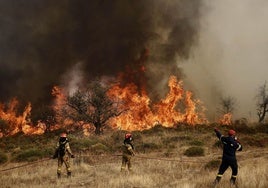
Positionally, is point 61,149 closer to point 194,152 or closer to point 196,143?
point 194,152

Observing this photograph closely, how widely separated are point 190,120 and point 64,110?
1849 centimetres

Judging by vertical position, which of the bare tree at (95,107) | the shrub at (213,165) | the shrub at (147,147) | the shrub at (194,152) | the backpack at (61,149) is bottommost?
the shrub at (213,165)

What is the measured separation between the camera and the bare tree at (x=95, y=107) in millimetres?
42094

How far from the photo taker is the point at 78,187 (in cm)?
1512

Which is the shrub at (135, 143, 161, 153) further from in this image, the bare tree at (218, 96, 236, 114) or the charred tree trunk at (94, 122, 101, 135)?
the bare tree at (218, 96, 236, 114)

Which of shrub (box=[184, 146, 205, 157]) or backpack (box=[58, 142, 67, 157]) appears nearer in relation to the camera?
backpack (box=[58, 142, 67, 157])

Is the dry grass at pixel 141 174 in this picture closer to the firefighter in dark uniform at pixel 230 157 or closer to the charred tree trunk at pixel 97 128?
the firefighter in dark uniform at pixel 230 157

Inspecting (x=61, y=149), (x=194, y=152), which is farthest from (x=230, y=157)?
(x=194, y=152)

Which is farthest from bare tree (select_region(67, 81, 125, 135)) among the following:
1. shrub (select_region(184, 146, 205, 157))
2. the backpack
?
the backpack

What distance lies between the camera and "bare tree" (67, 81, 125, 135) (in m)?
42.1

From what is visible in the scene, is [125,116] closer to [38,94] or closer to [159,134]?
[159,134]

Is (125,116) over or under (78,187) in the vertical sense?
over

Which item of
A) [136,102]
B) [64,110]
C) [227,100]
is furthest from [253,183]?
[227,100]

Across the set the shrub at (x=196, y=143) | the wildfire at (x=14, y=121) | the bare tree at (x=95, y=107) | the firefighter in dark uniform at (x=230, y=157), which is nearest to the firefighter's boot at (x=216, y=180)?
the firefighter in dark uniform at (x=230, y=157)
